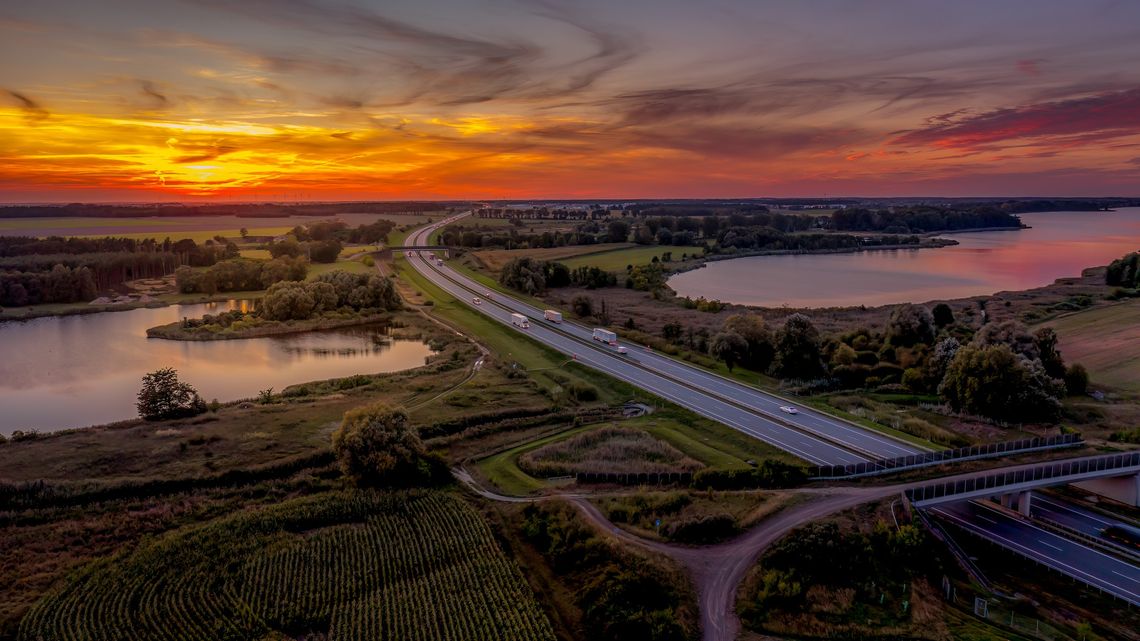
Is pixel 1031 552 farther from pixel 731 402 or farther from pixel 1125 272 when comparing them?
pixel 1125 272

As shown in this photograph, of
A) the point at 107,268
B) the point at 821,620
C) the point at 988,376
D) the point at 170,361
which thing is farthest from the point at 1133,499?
the point at 107,268

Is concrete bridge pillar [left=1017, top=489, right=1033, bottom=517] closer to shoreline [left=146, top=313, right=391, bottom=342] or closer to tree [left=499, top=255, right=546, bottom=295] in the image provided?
shoreline [left=146, top=313, right=391, bottom=342]

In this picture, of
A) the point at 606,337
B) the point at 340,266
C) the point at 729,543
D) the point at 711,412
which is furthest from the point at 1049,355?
the point at 340,266

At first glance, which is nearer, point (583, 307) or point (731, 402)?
point (731, 402)

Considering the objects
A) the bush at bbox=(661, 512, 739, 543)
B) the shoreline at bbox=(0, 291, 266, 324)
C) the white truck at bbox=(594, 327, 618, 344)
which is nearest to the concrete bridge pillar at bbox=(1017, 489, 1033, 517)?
the bush at bbox=(661, 512, 739, 543)

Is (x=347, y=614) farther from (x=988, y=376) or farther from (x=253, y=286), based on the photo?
(x=253, y=286)

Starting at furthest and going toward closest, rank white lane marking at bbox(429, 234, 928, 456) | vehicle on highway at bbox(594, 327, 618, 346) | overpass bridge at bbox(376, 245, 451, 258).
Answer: overpass bridge at bbox(376, 245, 451, 258) < vehicle on highway at bbox(594, 327, 618, 346) < white lane marking at bbox(429, 234, 928, 456)

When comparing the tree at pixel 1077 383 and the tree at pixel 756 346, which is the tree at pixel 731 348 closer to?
the tree at pixel 756 346

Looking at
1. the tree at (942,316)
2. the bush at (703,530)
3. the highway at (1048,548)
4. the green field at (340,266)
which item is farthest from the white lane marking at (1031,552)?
the green field at (340,266)

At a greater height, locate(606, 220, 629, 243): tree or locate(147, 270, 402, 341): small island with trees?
locate(606, 220, 629, 243): tree
